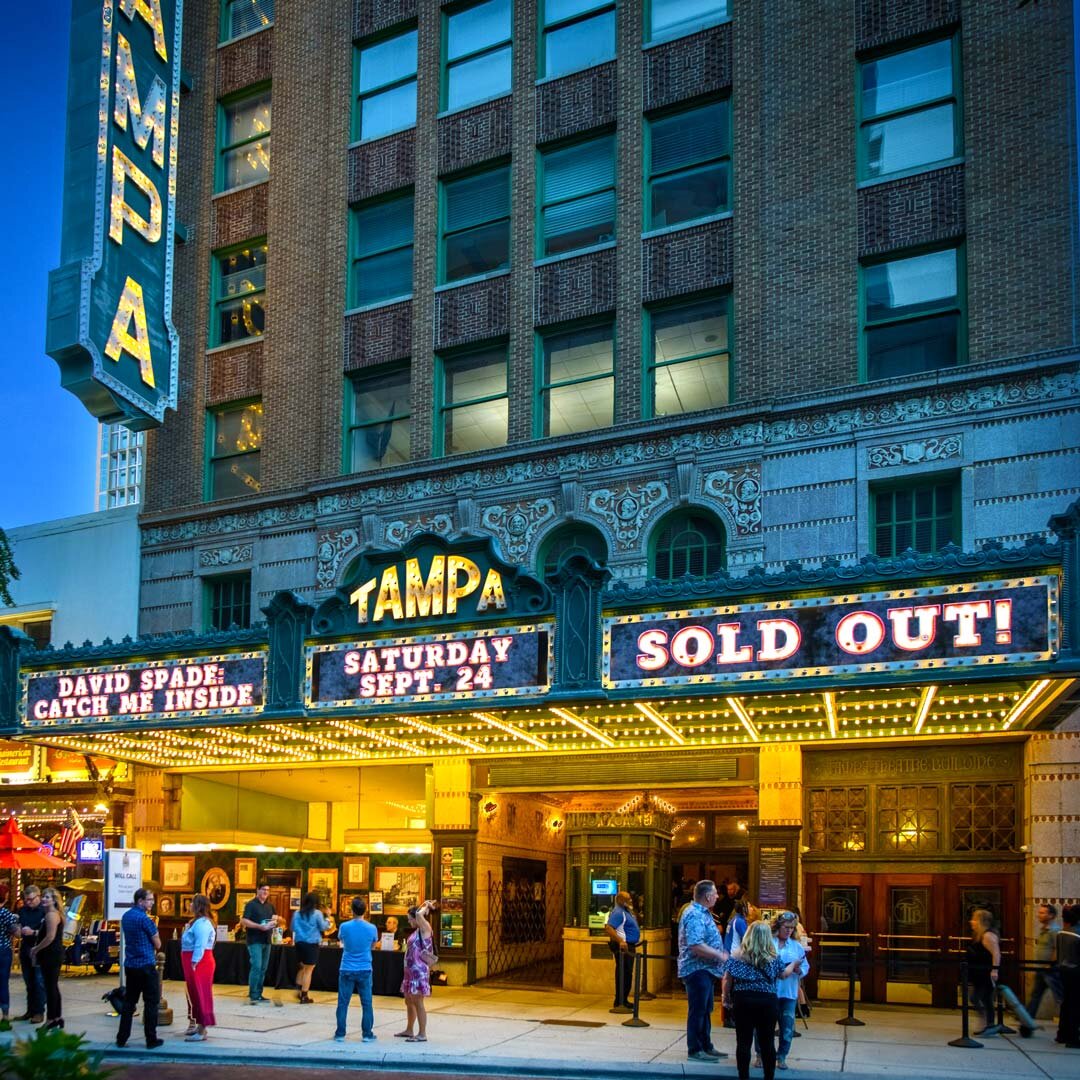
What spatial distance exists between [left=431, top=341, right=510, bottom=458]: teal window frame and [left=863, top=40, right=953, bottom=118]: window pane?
737cm

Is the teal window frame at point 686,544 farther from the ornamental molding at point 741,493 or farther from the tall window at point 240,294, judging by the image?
the tall window at point 240,294

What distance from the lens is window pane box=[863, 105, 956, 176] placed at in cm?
2061

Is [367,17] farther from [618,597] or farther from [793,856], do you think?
[793,856]

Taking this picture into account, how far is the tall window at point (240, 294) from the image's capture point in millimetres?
27016

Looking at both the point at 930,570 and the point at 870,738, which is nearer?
the point at 930,570

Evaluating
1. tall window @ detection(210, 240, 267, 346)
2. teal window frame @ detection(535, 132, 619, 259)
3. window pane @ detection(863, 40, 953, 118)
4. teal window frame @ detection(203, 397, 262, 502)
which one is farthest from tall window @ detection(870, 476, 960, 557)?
tall window @ detection(210, 240, 267, 346)

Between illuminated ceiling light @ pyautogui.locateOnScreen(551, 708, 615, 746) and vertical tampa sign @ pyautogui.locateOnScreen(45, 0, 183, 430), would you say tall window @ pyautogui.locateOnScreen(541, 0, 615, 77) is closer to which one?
vertical tampa sign @ pyautogui.locateOnScreen(45, 0, 183, 430)

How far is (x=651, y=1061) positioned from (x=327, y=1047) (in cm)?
385

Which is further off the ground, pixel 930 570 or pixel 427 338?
pixel 427 338

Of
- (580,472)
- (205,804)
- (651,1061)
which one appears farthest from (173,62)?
(651,1061)

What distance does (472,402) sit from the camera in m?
23.9

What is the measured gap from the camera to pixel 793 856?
65.7 feet

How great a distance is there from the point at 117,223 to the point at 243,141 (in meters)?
6.52

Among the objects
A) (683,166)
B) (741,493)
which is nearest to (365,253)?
(683,166)
